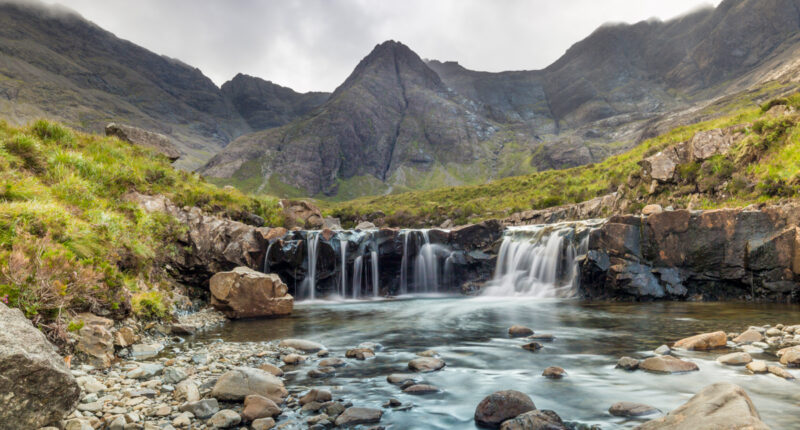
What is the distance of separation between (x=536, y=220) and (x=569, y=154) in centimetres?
14573

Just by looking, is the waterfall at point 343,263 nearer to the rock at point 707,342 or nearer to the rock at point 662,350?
the rock at point 662,350

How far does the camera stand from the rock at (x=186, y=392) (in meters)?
6.99

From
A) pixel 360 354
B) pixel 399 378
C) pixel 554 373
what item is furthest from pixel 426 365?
pixel 554 373

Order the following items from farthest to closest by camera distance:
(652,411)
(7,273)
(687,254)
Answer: (687,254) → (7,273) → (652,411)

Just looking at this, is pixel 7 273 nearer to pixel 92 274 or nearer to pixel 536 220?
pixel 92 274

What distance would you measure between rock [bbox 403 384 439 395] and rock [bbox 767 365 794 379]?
23.4 ft

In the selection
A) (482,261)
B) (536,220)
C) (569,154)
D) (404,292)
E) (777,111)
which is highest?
(569,154)

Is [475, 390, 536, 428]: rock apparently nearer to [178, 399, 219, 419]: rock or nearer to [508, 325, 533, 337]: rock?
[178, 399, 219, 419]: rock

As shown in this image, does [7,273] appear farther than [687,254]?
No

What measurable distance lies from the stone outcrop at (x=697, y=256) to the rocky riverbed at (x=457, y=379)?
5069 mm

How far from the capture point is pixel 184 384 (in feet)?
24.2

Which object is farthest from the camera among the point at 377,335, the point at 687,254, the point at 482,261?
the point at 482,261

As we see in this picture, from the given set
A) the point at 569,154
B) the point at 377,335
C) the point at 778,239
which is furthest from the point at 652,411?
the point at 569,154

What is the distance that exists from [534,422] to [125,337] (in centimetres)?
999
